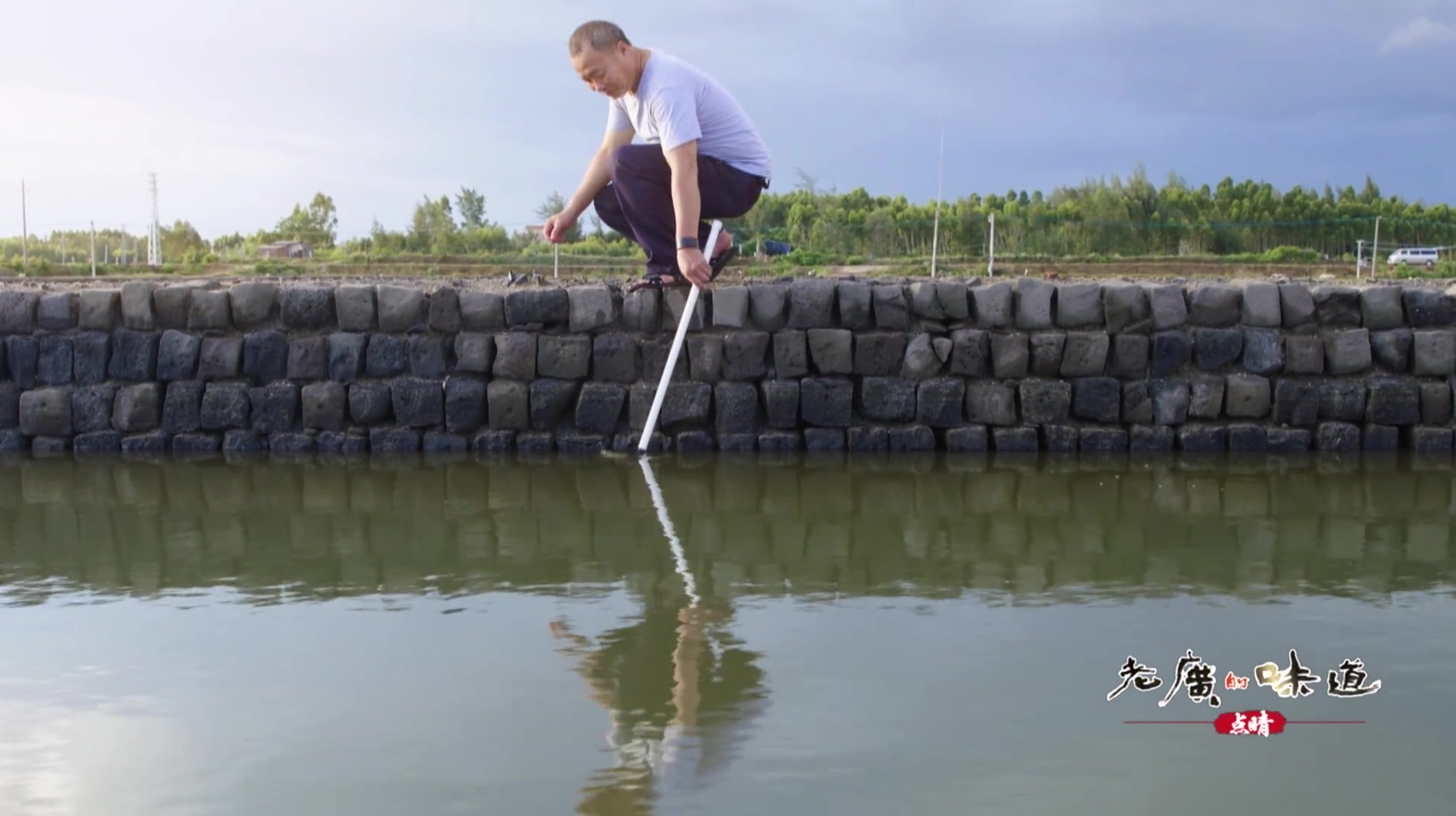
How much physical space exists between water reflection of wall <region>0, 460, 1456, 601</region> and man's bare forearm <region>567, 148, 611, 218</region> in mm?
1071

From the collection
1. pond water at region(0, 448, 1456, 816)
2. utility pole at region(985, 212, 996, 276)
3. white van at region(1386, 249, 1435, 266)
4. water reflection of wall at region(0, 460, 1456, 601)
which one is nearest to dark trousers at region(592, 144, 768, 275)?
water reflection of wall at region(0, 460, 1456, 601)

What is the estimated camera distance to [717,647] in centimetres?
270

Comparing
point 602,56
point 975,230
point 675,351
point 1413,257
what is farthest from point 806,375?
point 1413,257

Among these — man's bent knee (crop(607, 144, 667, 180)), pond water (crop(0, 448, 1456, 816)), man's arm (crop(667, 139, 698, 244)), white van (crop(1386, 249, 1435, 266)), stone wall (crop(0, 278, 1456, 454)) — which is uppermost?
white van (crop(1386, 249, 1435, 266))

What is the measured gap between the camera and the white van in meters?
21.9

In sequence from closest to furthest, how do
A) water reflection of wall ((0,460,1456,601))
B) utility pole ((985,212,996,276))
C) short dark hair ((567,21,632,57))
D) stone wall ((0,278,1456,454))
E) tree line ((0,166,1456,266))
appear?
water reflection of wall ((0,460,1456,601)), short dark hair ((567,21,632,57)), stone wall ((0,278,1456,454)), utility pole ((985,212,996,276)), tree line ((0,166,1456,266))

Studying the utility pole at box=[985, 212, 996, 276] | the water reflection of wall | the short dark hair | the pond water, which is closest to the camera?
the pond water

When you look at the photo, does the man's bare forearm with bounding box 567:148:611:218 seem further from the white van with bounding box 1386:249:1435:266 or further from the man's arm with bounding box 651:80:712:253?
the white van with bounding box 1386:249:1435:266

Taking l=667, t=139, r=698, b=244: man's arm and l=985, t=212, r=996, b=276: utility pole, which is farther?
l=985, t=212, r=996, b=276: utility pole

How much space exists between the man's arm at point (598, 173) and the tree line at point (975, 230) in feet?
32.8

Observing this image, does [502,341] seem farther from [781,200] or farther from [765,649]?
[781,200]

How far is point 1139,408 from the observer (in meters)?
5.58

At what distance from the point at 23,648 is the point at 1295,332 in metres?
4.96

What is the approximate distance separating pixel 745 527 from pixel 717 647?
1224mm
